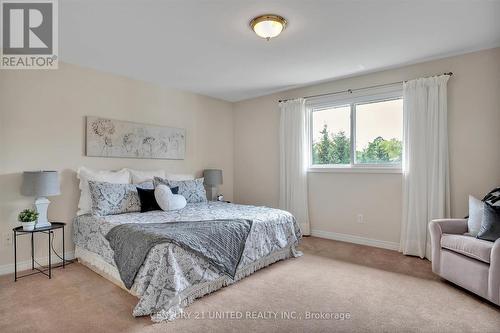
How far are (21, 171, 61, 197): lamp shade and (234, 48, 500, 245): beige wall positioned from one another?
3.26 metres

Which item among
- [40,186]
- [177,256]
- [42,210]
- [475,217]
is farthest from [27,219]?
[475,217]

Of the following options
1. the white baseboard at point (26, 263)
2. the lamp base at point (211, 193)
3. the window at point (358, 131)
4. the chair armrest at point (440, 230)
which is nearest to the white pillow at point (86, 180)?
the white baseboard at point (26, 263)

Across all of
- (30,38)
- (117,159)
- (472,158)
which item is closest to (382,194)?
(472,158)

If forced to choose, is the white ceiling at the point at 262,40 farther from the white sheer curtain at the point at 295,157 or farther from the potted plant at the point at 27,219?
the potted plant at the point at 27,219

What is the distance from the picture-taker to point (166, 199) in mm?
3510

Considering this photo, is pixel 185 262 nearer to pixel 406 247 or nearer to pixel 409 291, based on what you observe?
pixel 409 291

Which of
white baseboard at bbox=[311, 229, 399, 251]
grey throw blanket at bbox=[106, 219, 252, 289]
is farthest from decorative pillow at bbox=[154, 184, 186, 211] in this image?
white baseboard at bbox=[311, 229, 399, 251]

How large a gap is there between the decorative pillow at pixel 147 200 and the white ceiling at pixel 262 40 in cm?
162

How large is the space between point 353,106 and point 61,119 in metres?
3.96

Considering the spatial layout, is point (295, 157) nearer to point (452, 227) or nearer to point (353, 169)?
point (353, 169)

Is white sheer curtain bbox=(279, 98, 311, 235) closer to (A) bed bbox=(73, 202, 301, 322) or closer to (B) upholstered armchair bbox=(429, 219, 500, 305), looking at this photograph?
(A) bed bbox=(73, 202, 301, 322)

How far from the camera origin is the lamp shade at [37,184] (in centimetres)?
286

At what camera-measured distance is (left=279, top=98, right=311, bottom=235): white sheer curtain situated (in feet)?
15.1

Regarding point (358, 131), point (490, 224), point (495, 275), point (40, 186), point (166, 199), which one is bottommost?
point (495, 275)
